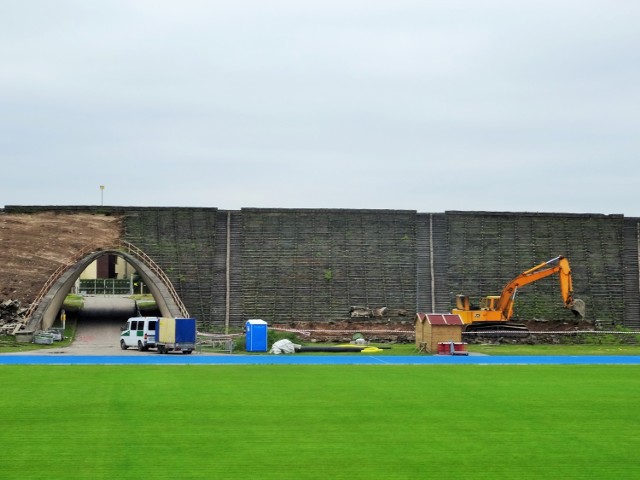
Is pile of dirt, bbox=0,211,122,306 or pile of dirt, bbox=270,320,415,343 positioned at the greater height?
pile of dirt, bbox=0,211,122,306

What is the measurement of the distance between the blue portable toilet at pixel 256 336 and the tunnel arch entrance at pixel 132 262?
9670 millimetres

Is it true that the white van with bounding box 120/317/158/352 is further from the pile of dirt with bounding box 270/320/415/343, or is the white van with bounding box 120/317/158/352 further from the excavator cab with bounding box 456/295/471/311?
the excavator cab with bounding box 456/295/471/311

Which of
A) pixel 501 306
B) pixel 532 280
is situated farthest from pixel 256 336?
pixel 532 280

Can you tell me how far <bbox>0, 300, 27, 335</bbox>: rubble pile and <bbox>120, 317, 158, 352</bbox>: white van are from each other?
754cm

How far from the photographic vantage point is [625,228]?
64938mm

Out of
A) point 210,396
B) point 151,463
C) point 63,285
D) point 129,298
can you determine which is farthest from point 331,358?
point 129,298

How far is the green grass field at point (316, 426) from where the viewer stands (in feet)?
44.6

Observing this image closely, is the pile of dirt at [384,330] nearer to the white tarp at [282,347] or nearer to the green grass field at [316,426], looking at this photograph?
the white tarp at [282,347]

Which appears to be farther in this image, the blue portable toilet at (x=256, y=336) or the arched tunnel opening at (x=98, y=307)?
the arched tunnel opening at (x=98, y=307)

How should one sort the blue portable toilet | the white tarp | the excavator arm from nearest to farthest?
the white tarp → the blue portable toilet → the excavator arm

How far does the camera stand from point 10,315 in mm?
51281

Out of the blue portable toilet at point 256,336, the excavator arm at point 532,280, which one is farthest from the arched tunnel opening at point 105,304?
the excavator arm at point 532,280

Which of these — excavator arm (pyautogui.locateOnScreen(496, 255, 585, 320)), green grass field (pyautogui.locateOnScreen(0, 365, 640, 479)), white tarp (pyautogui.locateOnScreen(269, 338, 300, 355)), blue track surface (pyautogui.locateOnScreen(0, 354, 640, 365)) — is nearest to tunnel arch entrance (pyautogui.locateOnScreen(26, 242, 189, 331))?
white tarp (pyautogui.locateOnScreen(269, 338, 300, 355))

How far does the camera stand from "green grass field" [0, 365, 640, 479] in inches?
535
